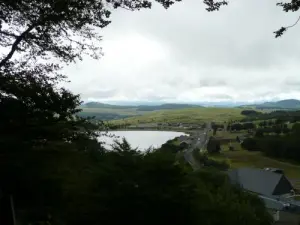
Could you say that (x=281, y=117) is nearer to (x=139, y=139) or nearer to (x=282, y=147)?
(x=282, y=147)

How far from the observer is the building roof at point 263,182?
39406 mm

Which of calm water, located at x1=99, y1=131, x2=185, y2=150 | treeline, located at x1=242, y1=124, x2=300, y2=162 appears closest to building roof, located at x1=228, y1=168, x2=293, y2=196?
calm water, located at x1=99, y1=131, x2=185, y2=150

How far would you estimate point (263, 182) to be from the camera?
40.5m

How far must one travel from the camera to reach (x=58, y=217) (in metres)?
9.28

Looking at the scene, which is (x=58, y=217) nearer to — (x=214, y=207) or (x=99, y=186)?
(x=99, y=186)

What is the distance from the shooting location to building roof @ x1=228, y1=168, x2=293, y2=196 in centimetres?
3941

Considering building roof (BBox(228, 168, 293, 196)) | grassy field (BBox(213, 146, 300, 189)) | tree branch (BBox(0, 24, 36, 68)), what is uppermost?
A: tree branch (BBox(0, 24, 36, 68))

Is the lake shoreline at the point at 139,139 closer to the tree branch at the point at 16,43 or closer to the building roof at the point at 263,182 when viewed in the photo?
the tree branch at the point at 16,43

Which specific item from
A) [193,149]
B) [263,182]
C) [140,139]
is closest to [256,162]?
[193,149]

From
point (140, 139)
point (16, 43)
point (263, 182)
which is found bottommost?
point (263, 182)

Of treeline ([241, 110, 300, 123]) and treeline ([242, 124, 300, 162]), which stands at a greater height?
treeline ([241, 110, 300, 123])

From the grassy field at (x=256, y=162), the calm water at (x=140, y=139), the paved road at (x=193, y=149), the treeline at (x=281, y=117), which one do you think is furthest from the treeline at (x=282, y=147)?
the treeline at (x=281, y=117)

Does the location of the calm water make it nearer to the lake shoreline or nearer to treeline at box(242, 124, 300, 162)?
the lake shoreline

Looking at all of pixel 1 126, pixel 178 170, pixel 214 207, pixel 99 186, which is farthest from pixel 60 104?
pixel 214 207
